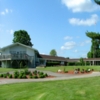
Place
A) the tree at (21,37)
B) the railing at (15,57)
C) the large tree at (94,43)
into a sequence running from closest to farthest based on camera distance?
the large tree at (94,43) < the railing at (15,57) < the tree at (21,37)

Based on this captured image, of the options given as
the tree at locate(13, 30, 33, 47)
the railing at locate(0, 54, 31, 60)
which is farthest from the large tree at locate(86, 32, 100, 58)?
the tree at locate(13, 30, 33, 47)

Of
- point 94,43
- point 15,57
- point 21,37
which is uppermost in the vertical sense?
point 21,37

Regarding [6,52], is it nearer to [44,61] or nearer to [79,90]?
[44,61]

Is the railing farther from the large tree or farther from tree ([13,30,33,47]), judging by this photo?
tree ([13,30,33,47])

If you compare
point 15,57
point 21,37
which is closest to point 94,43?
point 15,57

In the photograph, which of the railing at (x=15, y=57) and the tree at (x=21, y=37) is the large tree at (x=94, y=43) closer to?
the railing at (x=15, y=57)

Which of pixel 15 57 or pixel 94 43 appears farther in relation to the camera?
pixel 15 57

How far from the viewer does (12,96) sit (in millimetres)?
10062

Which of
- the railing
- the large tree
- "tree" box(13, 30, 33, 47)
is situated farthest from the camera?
"tree" box(13, 30, 33, 47)

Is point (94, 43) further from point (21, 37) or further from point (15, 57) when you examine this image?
point (21, 37)

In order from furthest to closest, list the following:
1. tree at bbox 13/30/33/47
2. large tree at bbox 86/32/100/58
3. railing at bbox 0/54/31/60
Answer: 1. tree at bbox 13/30/33/47
2. railing at bbox 0/54/31/60
3. large tree at bbox 86/32/100/58

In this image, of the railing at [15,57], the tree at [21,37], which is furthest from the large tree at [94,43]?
the tree at [21,37]

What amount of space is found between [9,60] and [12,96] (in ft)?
125

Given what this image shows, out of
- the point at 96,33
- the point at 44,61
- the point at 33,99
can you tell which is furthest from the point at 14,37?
the point at 33,99
